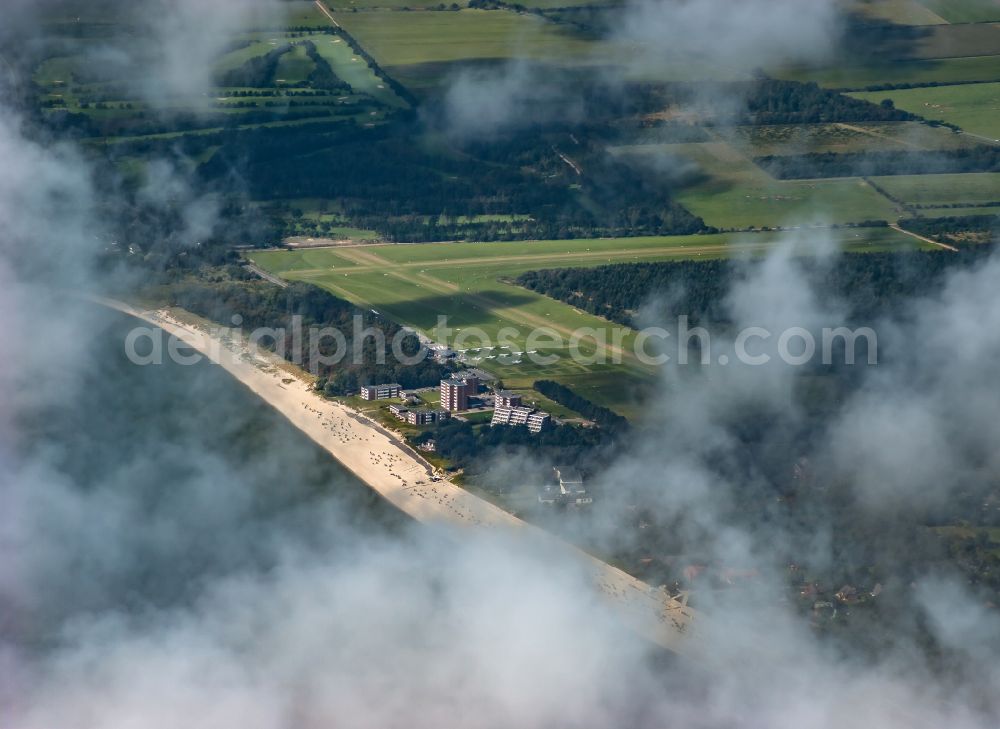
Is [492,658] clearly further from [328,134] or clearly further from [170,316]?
[328,134]

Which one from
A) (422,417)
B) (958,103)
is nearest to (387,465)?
(422,417)

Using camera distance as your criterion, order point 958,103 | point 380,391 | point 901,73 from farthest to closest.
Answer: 1. point 901,73
2. point 958,103
3. point 380,391

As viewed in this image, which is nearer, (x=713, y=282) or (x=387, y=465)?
(x=387, y=465)

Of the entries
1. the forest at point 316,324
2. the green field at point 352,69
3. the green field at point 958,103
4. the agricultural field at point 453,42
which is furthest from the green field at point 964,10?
the forest at point 316,324

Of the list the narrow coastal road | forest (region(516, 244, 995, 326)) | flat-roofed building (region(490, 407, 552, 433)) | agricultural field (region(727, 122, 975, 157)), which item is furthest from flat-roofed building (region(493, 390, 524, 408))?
agricultural field (region(727, 122, 975, 157))

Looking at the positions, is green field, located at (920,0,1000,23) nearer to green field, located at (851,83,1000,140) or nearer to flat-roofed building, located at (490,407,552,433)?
green field, located at (851,83,1000,140)

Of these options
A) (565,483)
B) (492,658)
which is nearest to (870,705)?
(492,658)

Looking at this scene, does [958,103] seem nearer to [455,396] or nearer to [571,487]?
[455,396]
